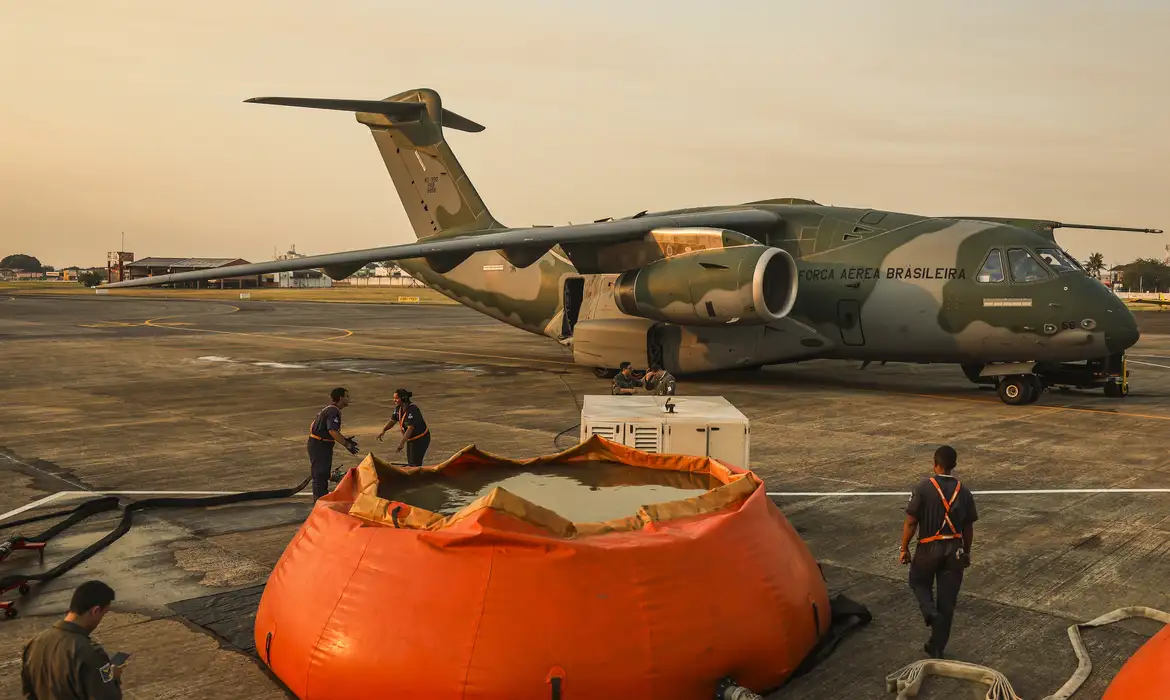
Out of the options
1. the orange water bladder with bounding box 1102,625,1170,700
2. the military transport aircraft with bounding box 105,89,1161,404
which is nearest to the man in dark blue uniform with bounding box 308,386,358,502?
the military transport aircraft with bounding box 105,89,1161,404

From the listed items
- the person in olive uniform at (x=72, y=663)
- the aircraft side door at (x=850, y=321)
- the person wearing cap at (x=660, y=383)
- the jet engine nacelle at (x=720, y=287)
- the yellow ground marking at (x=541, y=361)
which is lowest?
the yellow ground marking at (x=541, y=361)

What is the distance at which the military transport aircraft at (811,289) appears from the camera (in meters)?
18.0

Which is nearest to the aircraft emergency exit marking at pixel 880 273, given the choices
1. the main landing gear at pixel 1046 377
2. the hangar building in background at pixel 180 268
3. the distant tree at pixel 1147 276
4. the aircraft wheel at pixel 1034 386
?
the main landing gear at pixel 1046 377

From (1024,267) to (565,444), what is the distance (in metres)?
10.9

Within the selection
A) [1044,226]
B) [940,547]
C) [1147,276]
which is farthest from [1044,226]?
[1147,276]

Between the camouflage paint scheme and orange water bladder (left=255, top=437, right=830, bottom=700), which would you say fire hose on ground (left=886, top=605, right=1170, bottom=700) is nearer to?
orange water bladder (left=255, top=437, right=830, bottom=700)

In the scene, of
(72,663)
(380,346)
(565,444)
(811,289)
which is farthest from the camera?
(380,346)

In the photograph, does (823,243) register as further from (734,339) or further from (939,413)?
(939,413)

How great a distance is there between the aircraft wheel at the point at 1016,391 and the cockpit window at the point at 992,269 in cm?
222

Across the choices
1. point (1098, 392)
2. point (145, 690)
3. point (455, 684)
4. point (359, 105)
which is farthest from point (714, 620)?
point (359, 105)

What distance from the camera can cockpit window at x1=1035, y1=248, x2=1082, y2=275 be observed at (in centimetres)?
1802

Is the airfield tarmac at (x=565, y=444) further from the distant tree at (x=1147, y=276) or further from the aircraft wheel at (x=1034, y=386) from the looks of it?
the distant tree at (x=1147, y=276)

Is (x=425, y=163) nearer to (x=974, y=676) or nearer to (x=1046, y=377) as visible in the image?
(x=1046, y=377)

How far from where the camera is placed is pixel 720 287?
61.8 ft
